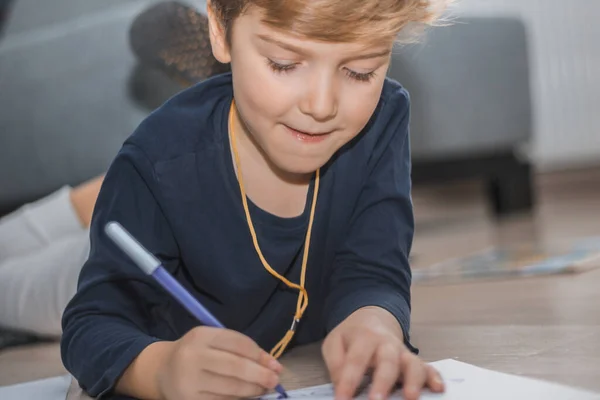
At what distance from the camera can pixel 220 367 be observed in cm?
63

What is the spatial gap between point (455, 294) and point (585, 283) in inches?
6.5

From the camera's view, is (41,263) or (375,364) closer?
(375,364)

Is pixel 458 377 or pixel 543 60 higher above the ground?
pixel 458 377

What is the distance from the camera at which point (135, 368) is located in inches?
28.0

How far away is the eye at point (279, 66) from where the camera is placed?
28.5 inches

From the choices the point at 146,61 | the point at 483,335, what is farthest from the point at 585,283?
the point at 146,61

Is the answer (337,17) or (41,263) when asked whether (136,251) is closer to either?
(337,17)

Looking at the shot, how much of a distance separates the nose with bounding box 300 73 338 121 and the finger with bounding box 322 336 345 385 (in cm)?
17

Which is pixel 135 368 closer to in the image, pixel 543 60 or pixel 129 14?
pixel 129 14

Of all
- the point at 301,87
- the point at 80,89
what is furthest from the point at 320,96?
the point at 80,89

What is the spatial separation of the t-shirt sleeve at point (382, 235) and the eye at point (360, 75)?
0.16 metres

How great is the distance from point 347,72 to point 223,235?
20 cm

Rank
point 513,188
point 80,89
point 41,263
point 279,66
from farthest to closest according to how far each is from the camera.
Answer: point 513,188 → point 80,89 → point 41,263 → point 279,66

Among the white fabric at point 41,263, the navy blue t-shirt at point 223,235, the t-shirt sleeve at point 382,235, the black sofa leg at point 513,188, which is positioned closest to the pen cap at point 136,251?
the navy blue t-shirt at point 223,235
